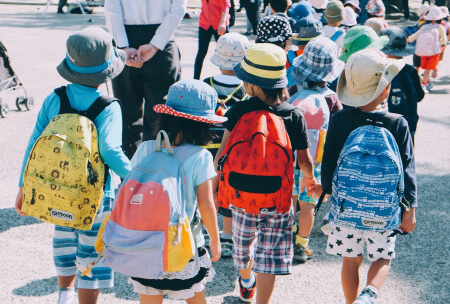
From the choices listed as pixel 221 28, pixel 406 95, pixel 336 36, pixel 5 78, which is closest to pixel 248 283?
pixel 406 95

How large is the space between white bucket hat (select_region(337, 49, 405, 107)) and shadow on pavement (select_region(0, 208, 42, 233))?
281 centimetres

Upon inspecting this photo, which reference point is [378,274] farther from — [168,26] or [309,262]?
[168,26]

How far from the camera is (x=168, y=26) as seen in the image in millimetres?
4500

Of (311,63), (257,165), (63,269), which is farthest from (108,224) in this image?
(311,63)

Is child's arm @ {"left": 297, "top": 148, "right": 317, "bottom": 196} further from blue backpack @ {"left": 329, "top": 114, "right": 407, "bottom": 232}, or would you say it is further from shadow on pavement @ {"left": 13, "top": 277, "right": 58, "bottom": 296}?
shadow on pavement @ {"left": 13, "top": 277, "right": 58, "bottom": 296}

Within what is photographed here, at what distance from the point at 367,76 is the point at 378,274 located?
3.60 ft

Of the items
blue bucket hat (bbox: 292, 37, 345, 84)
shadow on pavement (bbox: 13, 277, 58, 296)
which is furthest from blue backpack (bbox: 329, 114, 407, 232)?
shadow on pavement (bbox: 13, 277, 58, 296)

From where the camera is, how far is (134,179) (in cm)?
252

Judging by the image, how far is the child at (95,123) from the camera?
289cm

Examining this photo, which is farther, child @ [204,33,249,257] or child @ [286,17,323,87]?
child @ [286,17,323,87]

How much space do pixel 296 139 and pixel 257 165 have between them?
0.35 m

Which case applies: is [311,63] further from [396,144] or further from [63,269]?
[63,269]

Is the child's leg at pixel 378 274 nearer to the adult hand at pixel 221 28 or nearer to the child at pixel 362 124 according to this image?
the child at pixel 362 124

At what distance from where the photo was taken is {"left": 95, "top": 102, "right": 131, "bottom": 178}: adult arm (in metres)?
2.85
